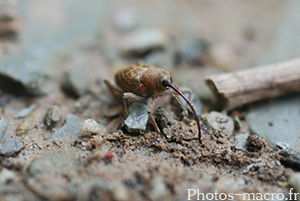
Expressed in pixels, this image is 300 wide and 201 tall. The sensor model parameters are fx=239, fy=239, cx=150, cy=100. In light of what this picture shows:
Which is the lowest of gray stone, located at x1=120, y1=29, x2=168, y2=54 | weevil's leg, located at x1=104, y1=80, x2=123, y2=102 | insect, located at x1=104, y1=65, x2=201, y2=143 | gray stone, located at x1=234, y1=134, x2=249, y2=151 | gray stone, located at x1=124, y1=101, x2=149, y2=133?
gray stone, located at x1=234, y1=134, x2=249, y2=151

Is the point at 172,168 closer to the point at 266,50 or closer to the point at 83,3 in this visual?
the point at 266,50

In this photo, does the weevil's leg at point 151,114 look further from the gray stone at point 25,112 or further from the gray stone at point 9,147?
the gray stone at point 25,112

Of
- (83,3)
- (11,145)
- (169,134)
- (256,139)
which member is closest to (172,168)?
(169,134)

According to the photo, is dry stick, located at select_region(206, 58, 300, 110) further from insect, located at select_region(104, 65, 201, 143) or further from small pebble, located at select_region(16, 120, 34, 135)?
small pebble, located at select_region(16, 120, 34, 135)

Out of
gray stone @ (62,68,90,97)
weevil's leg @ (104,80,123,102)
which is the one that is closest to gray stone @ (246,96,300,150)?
weevil's leg @ (104,80,123,102)

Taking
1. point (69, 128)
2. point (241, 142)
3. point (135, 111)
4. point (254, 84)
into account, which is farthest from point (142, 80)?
point (254, 84)

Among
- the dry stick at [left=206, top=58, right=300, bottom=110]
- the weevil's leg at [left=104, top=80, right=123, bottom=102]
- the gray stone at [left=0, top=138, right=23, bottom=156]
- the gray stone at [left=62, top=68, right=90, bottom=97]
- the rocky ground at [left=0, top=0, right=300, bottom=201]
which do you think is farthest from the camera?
the gray stone at [left=62, top=68, right=90, bottom=97]
